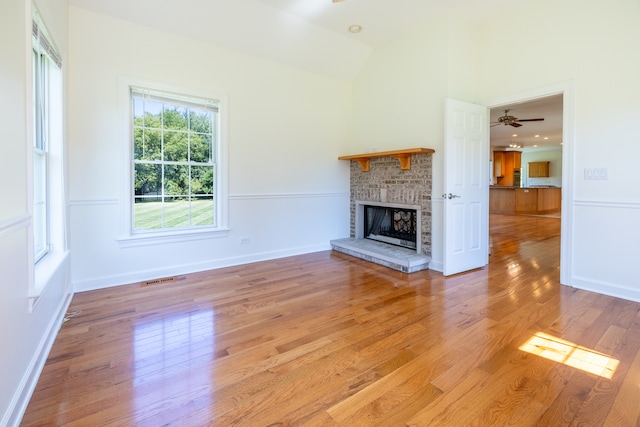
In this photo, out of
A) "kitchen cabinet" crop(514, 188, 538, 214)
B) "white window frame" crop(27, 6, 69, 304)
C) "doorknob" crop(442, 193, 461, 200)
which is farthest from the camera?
"kitchen cabinet" crop(514, 188, 538, 214)

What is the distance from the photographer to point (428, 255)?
4.17 metres

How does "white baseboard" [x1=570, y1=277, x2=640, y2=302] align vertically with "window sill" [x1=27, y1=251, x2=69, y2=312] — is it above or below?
below

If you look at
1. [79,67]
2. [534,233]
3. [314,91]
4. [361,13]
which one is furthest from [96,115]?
[534,233]

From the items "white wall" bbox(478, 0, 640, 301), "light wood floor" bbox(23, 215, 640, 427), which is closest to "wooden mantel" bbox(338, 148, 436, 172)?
"white wall" bbox(478, 0, 640, 301)

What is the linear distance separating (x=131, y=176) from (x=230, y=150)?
1.19 metres

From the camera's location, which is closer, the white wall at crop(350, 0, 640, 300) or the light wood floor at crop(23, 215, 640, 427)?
the light wood floor at crop(23, 215, 640, 427)

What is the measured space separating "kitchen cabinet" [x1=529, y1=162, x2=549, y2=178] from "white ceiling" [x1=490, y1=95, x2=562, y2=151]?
0.82 metres

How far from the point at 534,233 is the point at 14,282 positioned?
26.3 feet

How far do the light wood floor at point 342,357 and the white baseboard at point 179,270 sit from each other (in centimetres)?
15

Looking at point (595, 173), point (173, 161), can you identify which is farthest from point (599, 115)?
point (173, 161)

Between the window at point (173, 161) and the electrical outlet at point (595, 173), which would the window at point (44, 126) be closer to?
the window at point (173, 161)

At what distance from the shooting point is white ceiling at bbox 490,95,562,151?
614 cm

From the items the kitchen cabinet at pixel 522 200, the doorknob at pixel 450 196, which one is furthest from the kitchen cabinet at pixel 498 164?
the doorknob at pixel 450 196

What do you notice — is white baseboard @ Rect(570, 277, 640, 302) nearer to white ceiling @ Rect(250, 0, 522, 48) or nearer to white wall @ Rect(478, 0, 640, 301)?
white wall @ Rect(478, 0, 640, 301)
